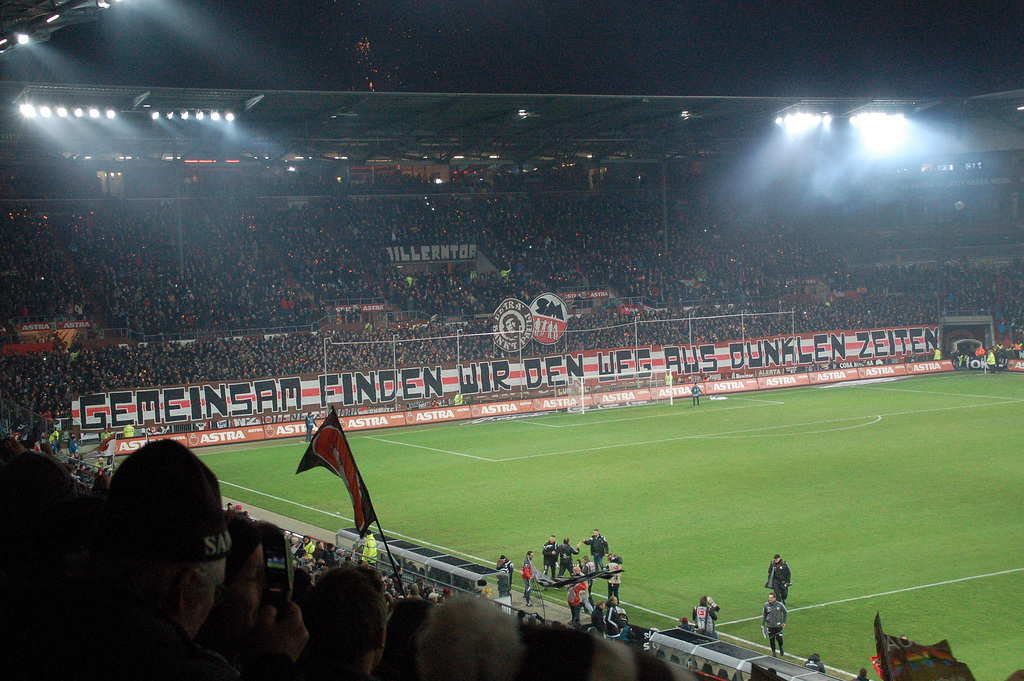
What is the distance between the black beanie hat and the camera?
255 cm

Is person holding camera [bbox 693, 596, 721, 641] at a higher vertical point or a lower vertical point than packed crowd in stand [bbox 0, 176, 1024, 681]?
lower

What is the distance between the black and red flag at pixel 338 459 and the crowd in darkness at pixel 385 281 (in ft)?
110

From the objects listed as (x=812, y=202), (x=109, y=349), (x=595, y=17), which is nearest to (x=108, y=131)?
(x=109, y=349)

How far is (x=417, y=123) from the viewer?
50.4m

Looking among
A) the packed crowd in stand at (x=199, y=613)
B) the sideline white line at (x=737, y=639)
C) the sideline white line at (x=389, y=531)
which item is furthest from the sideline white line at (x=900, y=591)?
the packed crowd in stand at (x=199, y=613)

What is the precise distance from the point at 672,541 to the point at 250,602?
68.5 feet

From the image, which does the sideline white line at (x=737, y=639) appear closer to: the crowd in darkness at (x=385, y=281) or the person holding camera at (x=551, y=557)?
the person holding camera at (x=551, y=557)

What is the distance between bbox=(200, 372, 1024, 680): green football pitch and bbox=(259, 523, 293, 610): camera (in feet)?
43.7

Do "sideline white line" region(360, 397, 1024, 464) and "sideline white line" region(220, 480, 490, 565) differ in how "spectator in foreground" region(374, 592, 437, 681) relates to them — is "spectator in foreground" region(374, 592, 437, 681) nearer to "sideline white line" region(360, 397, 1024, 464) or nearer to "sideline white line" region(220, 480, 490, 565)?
"sideline white line" region(220, 480, 490, 565)

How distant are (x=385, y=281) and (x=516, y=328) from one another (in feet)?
53.0

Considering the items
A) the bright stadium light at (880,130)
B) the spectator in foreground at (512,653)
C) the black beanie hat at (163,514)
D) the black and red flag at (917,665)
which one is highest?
the bright stadium light at (880,130)

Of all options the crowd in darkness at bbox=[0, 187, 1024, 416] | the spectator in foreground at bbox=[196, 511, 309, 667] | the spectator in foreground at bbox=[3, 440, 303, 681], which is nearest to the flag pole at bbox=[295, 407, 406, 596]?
the spectator in foreground at bbox=[196, 511, 309, 667]

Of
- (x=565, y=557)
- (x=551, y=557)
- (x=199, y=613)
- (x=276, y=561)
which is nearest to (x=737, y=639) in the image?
(x=565, y=557)

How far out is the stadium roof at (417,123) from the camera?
42.9m
